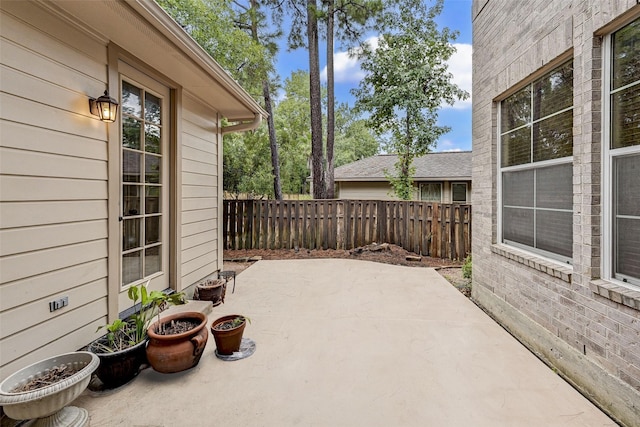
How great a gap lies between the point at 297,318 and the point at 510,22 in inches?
147

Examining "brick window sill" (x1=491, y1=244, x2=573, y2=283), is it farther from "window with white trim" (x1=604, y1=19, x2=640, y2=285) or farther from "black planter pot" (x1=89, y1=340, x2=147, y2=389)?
"black planter pot" (x1=89, y1=340, x2=147, y2=389)

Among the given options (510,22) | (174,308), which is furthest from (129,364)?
(510,22)

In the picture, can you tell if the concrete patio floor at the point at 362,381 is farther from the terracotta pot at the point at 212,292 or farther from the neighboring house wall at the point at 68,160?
the neighboring house wall at the point at 68,160

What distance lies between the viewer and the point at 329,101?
347 inches

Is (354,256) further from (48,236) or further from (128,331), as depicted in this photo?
(48,236)

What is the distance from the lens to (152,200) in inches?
127

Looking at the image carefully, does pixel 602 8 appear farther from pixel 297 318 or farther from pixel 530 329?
pixel 297 318

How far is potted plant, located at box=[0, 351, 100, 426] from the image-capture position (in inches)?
58.2

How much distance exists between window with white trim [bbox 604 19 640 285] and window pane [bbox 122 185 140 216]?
3.73 meters

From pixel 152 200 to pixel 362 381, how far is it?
2691 mm

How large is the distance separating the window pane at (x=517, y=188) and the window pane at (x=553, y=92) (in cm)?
56

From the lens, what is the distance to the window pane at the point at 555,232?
7.72ft

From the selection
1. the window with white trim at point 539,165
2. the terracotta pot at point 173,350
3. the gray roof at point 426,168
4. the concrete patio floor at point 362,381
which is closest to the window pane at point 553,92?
the window with white trim at point 539,165

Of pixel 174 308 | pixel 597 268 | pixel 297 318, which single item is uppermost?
pixel 597 268
